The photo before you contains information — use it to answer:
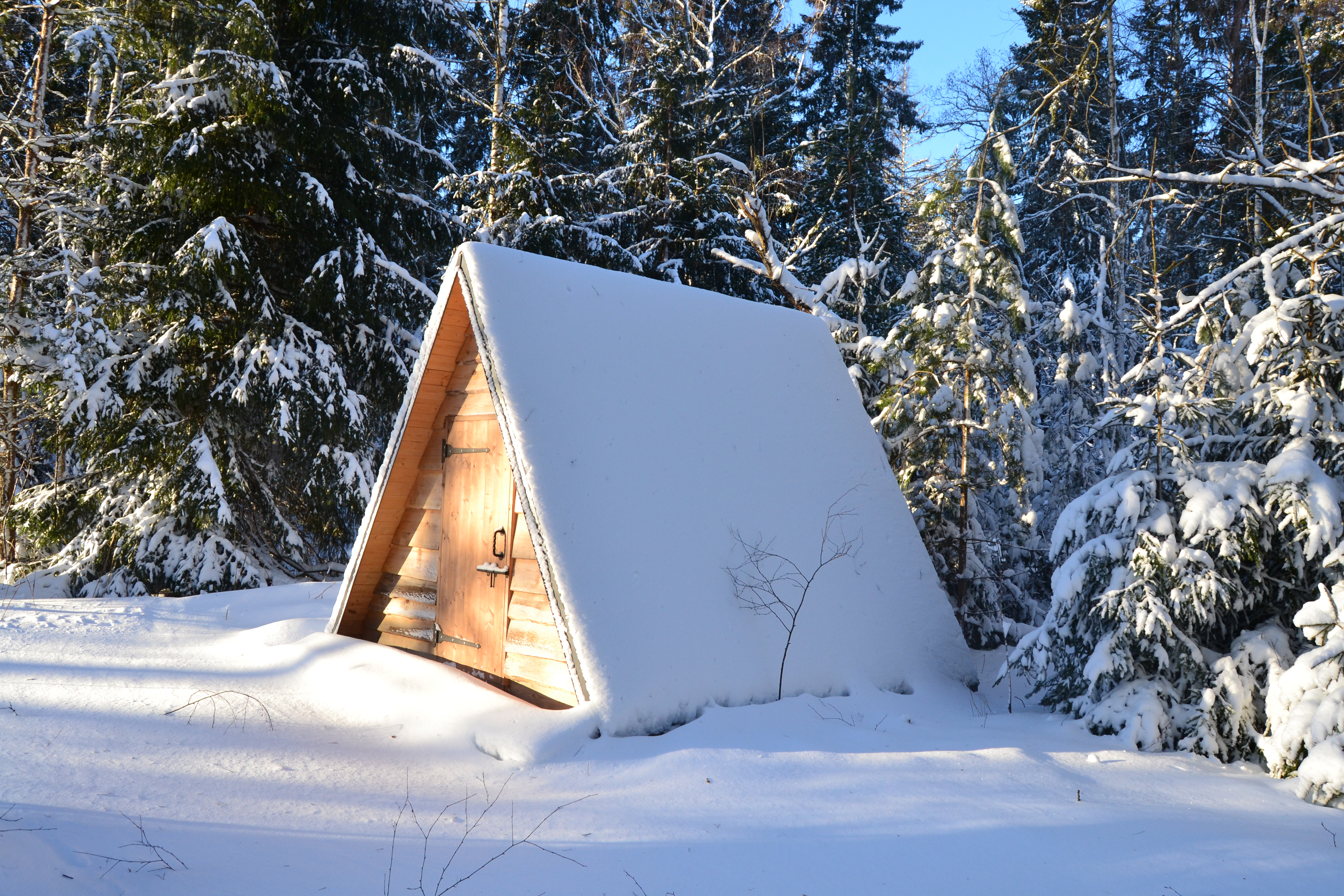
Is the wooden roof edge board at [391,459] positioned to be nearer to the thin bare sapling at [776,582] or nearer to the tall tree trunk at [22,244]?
the thin bare sapling at [776,582]

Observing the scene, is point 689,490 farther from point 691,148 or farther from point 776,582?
point 691,148

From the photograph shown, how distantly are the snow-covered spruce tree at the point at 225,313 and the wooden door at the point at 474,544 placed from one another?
255 inches

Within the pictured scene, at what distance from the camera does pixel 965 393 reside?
8898 mm

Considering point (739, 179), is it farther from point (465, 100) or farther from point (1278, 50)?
point (1278, 50)

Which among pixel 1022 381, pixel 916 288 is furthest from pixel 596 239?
pixel 1022 381

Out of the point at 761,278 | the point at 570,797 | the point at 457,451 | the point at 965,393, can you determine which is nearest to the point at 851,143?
the point at 761,278

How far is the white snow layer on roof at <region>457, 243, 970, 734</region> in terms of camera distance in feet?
16.2

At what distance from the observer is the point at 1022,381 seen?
360 inches

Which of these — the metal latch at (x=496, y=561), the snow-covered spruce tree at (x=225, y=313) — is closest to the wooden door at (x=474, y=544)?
the metal latch at (x=496, y=561)

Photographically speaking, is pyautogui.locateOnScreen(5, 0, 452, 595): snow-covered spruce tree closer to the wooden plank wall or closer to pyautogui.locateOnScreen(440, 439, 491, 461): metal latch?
the wooden plank wall

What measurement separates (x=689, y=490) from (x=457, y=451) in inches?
79.3

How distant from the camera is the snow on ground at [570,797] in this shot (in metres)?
3.26

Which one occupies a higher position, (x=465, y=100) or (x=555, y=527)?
(x=465, y=100)

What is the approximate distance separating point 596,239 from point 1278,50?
485 inches
